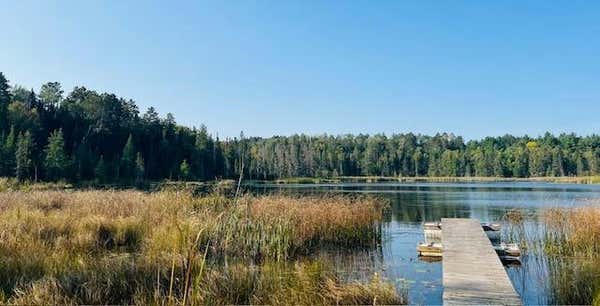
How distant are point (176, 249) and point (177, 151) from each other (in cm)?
7184

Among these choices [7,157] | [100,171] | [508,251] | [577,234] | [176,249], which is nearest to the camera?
[176,249]

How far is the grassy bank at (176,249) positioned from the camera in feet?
18.5

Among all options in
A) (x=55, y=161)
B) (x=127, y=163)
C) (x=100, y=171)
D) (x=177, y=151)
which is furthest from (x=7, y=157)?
(x=177, y=151)

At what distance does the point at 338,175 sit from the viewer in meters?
108

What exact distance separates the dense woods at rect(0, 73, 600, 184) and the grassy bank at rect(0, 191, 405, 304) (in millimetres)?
8957

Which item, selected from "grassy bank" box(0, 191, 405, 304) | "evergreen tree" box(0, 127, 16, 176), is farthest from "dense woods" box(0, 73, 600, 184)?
"grassy bank" box(0, 191, 405, 304)

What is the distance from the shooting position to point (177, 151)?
7444 cm

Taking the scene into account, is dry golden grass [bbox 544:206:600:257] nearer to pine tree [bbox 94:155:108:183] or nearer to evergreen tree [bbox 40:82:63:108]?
pine tree [bbox 94:155:108:183]

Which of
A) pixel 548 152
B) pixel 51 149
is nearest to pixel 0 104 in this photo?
pixel 51 149

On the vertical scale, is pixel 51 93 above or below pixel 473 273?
above

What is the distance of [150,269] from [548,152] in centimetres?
10551

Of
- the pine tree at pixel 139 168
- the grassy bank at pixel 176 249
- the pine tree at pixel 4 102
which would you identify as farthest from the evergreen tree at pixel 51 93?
the grassy bank at pixel 176 249

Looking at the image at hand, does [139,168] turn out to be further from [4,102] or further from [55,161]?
[4,102]

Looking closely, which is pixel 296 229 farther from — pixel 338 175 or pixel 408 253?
pixel 338 175
